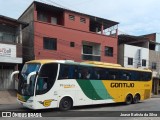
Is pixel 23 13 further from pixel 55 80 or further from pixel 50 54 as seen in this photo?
pixel 55 80

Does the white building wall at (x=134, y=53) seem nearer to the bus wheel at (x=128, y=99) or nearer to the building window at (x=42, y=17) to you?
the building window at (x=42, y=17)

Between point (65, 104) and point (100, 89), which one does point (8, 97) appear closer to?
point (65, 104)

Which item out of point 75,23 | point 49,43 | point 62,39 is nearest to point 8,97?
point 49,43

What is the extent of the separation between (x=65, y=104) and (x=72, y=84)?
132cm

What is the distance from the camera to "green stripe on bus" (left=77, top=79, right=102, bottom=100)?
1711 centimetres

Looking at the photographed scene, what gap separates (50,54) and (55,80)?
13598mm

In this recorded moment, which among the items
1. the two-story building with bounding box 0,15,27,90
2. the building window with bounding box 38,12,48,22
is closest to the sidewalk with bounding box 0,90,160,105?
the two-story building with bounding box 0,15,27,90

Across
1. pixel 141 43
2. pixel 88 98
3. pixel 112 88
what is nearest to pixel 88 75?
pixel 88 98

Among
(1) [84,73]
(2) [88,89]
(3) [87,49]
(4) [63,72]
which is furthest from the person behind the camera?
(3) [87,49]

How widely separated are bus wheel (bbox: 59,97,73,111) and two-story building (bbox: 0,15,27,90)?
412 inches

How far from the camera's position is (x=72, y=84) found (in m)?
16.5

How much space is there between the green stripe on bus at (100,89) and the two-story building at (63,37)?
11077 mm

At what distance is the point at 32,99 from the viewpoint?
1448cm

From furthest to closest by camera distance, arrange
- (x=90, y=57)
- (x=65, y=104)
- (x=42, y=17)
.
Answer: (x=90, y=57)
(x=42, y=17)
(x=65, y=104)
